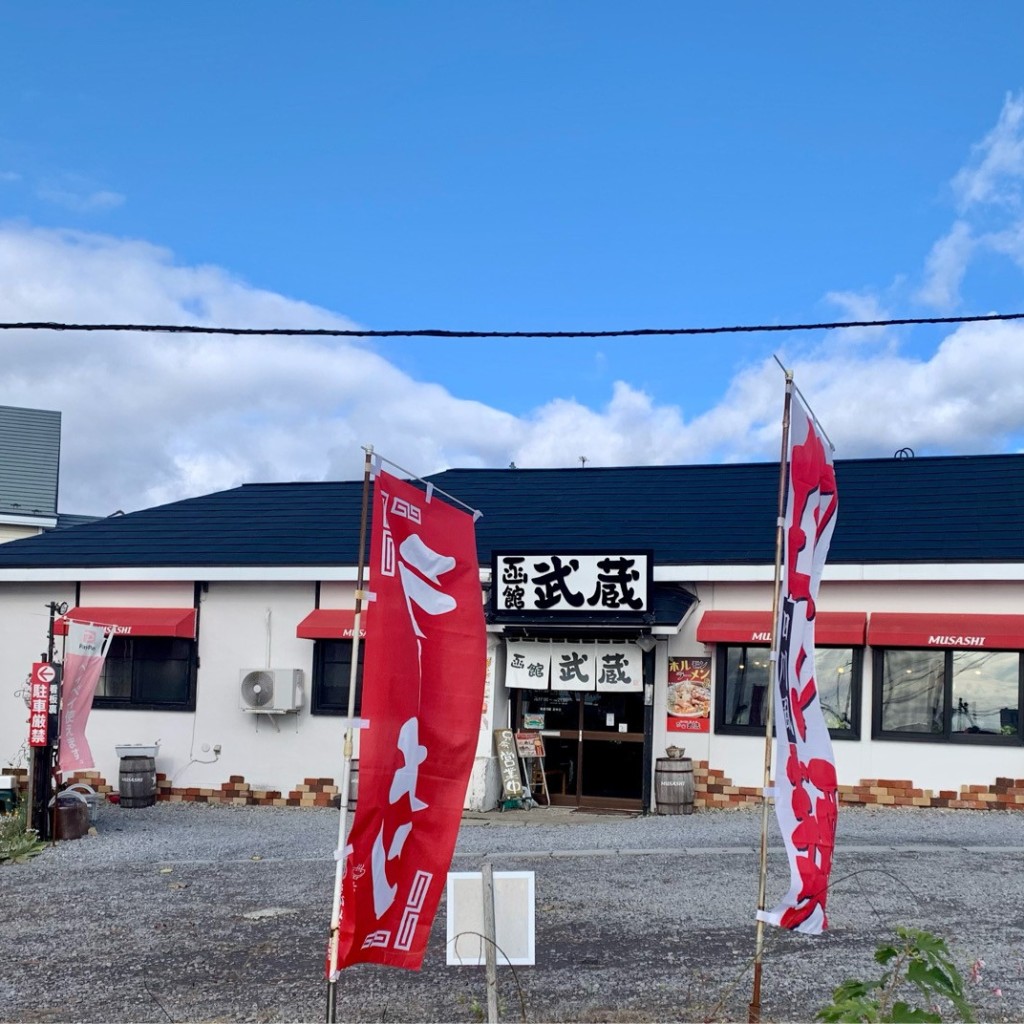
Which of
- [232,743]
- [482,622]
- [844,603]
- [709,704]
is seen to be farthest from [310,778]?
[482,622]

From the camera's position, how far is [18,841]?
1217cm

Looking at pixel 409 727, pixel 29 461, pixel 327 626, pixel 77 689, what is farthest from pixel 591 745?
pixel 29 461

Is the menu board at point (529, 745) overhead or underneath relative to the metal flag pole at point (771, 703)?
underneath

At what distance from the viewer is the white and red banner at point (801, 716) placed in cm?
551

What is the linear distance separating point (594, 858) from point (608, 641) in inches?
168

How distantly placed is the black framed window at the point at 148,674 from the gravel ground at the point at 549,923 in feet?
10.2

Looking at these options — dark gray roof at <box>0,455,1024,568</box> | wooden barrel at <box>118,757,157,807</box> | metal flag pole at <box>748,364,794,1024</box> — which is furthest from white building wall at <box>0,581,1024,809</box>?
metal flag pole at <box>748,364,794,1024</box>

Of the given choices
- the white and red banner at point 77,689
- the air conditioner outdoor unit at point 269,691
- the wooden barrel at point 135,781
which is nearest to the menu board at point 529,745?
the air conditioner outdoor unit at point 269,691

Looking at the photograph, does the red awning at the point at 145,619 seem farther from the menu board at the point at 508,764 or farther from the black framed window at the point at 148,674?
the menu board at the point at 508,764

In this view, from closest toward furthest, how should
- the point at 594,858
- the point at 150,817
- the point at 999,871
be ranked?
the point at 999,871, the point at 594,858, the point at 150,817

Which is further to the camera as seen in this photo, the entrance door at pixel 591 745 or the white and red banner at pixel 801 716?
the entrance door at pixel 591 745

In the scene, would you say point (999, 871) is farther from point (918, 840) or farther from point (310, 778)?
point (310, 778)

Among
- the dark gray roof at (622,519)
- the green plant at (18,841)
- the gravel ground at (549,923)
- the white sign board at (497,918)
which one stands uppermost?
the dark gray roof at (622,519)

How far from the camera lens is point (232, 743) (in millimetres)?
16328
